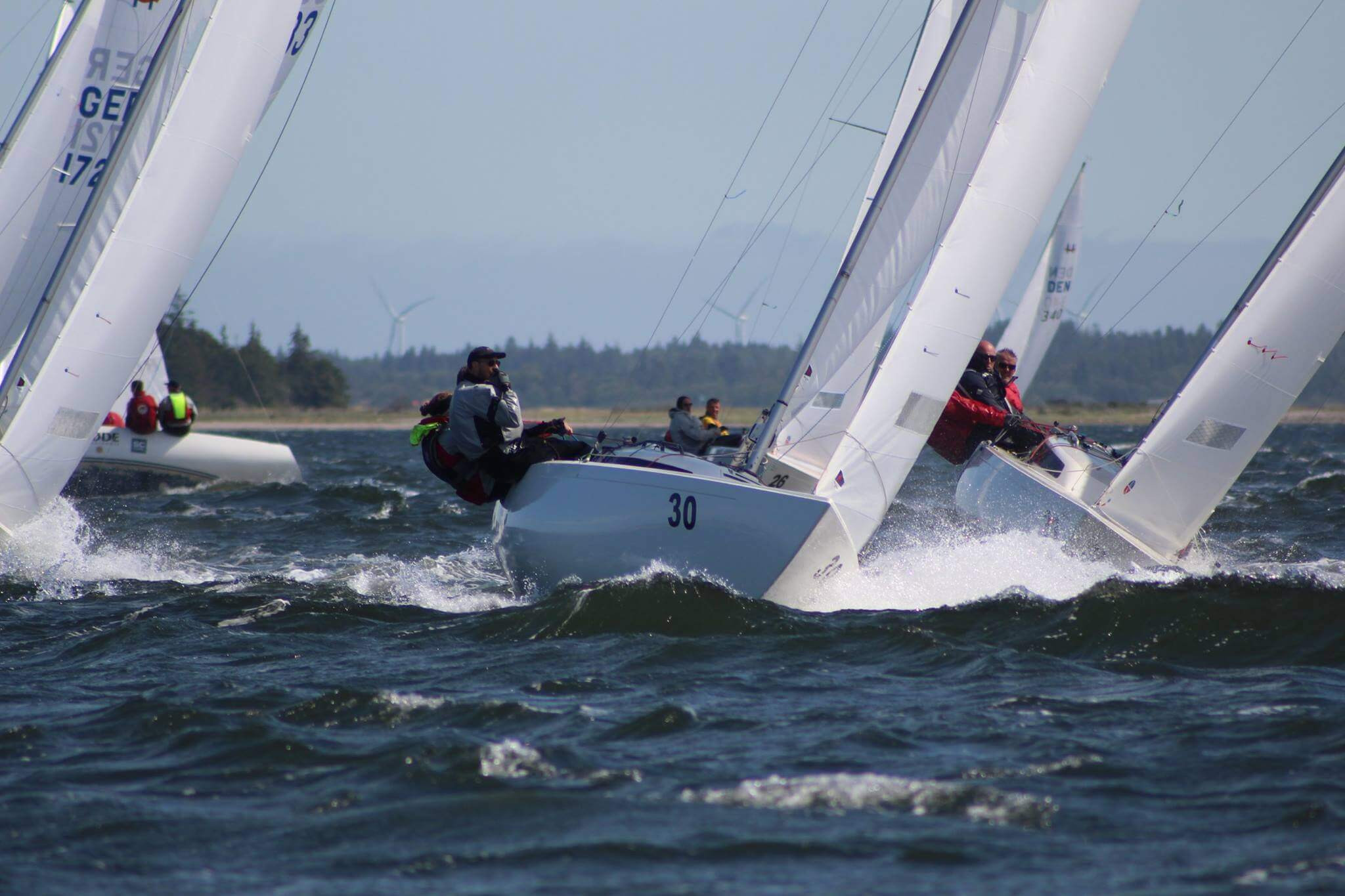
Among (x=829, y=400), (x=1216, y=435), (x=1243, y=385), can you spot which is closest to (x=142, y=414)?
(x=829, y=400)

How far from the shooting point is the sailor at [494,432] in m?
7.66

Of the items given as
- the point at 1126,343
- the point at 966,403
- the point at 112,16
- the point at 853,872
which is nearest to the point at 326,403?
the point at 112,16

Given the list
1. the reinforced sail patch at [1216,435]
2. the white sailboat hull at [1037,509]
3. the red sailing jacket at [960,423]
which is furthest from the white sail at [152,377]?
the reinforced sail patch at [1216,435]

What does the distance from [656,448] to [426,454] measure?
4.59ft

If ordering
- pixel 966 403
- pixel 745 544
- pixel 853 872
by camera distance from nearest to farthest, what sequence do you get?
pixel 853 872 → pixel 745 544 → pixel 966 403

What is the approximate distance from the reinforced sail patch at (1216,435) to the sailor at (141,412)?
1208cm

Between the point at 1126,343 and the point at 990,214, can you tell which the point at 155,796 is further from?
the point at 1126,343

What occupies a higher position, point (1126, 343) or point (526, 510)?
point (1126, 343)

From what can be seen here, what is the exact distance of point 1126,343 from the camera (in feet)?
476

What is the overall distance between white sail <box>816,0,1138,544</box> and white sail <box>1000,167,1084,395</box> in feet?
44.8

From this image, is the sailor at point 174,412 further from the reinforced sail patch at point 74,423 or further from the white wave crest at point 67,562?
the reinforced sail patch at point 74,423

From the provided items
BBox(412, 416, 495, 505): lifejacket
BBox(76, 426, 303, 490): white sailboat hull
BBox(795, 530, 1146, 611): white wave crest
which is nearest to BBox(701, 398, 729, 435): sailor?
BBox(795, 530, 1146, 611): white wave crest

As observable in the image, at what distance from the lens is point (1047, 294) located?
73.6ft

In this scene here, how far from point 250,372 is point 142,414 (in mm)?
60593
